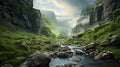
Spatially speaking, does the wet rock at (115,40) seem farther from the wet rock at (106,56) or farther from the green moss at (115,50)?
the wet rock at (106,56)

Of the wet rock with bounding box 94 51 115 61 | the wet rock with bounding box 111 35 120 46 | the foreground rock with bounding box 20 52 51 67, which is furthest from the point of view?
the wet rock with bounding box 111 35 120 46

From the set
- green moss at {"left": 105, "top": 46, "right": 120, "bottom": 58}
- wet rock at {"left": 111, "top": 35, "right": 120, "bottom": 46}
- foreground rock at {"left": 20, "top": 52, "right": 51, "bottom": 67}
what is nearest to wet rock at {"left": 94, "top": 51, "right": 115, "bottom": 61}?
green moss at {"left": 105, "top": 46, "right": 120, "bottom": 58}

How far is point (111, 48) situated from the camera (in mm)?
139375

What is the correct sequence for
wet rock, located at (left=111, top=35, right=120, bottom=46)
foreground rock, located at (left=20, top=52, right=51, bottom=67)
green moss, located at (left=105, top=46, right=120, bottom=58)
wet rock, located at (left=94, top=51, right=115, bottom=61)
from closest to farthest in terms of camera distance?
foreground rock, located at (left=20, top=52, right=51, bottom=67)
wet rock, located at (left=94, top=51, right=115, bottom=61)
green moss, located at (left=105, top=46, right=120, bottom=58)
wet rock, located at (left=111, top=35, right=120, bottom=46)

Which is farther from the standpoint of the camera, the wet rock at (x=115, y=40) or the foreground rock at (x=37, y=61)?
the wet rock at (x=115, y=40)

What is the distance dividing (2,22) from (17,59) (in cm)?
10576

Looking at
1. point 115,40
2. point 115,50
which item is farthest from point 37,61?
point 115,40

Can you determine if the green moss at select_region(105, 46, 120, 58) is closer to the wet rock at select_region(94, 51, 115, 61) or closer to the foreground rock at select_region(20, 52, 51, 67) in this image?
the wet rock at select_region(94, 51, 115, 61)

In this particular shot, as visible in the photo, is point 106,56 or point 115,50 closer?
point 106,56

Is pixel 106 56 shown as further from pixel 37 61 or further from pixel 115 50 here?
pixel 37 61

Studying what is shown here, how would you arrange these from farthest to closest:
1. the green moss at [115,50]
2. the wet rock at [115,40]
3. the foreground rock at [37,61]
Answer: the wet rock at [115,40]
the green moss at [115,50]
the foreground rock at [37,61]

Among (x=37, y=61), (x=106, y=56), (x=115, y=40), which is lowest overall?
(x=106, y=56)

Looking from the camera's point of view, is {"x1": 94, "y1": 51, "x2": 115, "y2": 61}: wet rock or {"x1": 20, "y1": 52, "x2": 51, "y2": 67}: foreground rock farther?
{"x1": 94, "y1": 51, "x2": 115, "y2": 61}: wet rock

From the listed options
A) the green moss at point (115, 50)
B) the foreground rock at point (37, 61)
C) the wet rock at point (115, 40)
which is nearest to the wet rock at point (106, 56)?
the green moss at point (115, 50)
